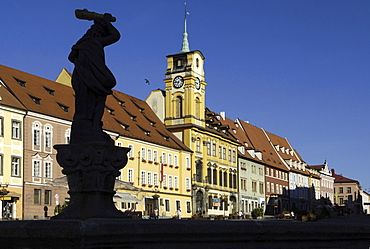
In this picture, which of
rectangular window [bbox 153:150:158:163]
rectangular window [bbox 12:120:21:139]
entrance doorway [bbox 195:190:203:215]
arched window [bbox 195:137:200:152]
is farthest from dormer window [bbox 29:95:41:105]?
entrance doorway [bbox 195:190:203:215]

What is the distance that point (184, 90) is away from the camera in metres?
64.6

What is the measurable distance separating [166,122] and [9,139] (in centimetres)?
2769

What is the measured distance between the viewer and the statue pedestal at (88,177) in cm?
1088

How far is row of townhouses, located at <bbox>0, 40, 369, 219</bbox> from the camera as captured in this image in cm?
3969

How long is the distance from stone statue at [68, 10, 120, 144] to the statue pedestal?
0.42m

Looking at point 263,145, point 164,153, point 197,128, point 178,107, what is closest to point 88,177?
point 164,153

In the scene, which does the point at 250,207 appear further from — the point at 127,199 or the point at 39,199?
the point at 39,199

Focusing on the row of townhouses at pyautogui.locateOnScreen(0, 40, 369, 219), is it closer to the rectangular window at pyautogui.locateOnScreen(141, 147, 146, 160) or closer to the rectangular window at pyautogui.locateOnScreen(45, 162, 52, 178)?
the rectangular window at pyautogui.locateOnScreen(45, 162, 52, 178)

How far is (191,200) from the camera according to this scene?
61719 mm

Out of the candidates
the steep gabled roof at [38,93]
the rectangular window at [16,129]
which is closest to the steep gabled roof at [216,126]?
the steep gabled roof at [38,93]

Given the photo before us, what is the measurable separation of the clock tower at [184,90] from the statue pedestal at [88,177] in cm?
5232

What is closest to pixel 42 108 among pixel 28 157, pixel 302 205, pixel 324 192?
pixel 28 157

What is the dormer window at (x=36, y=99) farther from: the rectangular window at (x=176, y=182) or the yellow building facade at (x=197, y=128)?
the yellow building facade at (x=197, y=128)

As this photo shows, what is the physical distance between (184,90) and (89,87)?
2091 inches
